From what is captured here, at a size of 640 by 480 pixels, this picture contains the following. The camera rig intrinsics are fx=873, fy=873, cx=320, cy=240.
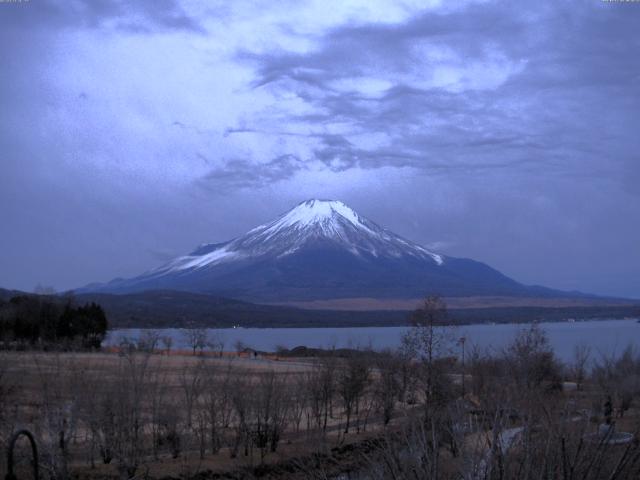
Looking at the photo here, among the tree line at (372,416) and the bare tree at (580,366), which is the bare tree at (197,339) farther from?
the bare tree at (580,366)

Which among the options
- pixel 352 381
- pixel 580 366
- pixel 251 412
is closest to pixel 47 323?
pixel 352 381

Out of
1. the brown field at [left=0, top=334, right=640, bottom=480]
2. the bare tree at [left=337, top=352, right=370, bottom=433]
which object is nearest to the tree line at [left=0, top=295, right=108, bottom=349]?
the brown field at [left=0, top=334, right=640, bottom=480]

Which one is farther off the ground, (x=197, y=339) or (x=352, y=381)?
(x=352, y=381)

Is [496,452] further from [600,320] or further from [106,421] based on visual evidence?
[600,320]

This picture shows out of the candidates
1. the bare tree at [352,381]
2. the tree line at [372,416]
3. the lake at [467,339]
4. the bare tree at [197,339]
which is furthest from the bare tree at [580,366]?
the bare tree at [197,339]

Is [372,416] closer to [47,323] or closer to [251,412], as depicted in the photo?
[251,412]

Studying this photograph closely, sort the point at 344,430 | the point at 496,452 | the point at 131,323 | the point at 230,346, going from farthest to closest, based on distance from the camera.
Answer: the point at 131,323 → the point at 230,346 → the point at 344,430 → the point at 496,452

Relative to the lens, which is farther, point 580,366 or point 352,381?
point 580,366

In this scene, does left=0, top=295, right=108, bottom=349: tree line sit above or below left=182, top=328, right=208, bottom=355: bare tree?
above

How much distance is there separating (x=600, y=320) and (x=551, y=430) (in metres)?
163

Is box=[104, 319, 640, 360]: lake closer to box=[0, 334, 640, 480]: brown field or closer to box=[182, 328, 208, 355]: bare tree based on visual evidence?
box=[182, 328, 208, 355]: bare tree

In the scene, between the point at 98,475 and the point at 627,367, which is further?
the point at 627,367

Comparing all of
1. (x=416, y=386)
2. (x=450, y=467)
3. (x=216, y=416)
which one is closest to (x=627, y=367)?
(x=416, y=386)

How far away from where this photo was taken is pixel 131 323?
127 meters
